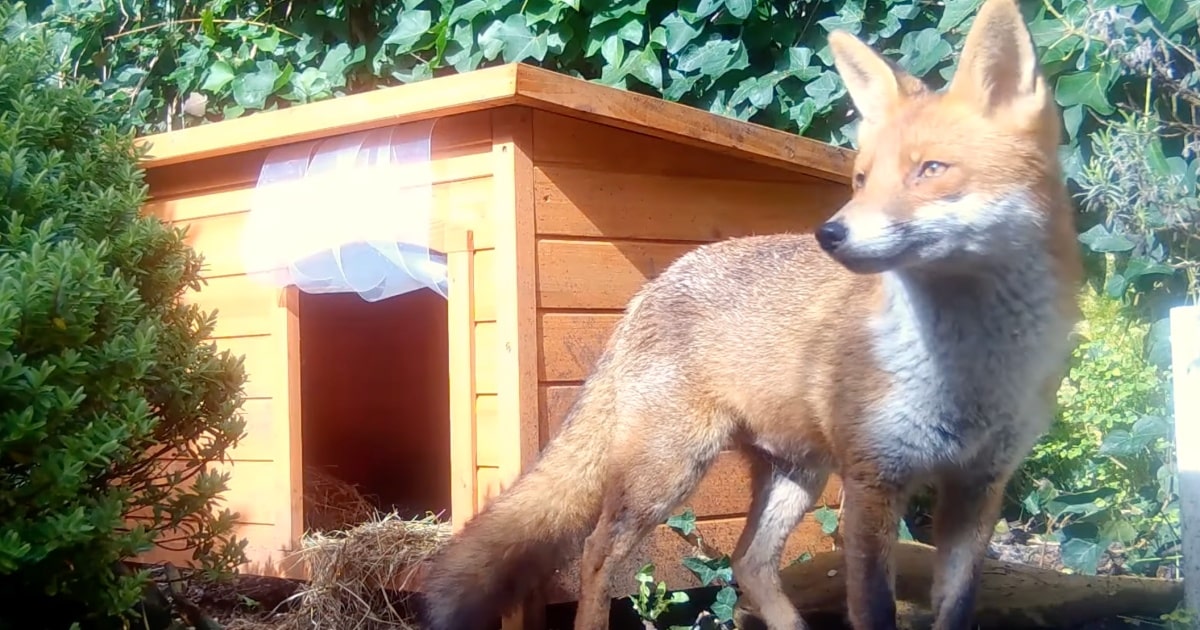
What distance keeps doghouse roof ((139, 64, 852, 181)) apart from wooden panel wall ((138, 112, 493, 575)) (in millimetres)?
115

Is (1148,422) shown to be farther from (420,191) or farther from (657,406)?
(420,191)

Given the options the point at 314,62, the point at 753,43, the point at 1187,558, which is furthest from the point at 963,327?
the point at 314,62

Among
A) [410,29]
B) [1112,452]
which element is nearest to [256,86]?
[410,29]

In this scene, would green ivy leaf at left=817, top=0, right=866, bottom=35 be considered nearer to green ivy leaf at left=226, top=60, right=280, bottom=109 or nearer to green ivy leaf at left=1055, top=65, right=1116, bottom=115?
green ivy leaf at left=1055, top=65, right=1116, bottom=115

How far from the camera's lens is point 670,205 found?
12.1 feet

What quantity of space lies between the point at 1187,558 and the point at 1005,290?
1.20 metres

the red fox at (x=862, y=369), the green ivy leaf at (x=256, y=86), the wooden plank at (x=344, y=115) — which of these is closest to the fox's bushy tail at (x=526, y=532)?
the red fox at (x=862, y=369)

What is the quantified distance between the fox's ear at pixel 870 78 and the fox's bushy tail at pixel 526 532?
3.70ft

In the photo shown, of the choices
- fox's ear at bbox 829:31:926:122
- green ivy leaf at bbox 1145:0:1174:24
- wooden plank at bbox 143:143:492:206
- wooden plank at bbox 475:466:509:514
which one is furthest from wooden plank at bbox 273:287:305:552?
green ivy leaf at bbox 1145:0:1174:24

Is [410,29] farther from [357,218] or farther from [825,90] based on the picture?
[825,90]

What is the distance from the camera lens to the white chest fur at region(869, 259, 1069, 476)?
2428mm

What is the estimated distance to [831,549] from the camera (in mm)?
3982

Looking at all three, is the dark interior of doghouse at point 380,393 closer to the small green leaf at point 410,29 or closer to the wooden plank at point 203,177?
the wooden plank at point 203,177

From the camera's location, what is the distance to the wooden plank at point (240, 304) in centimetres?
384
